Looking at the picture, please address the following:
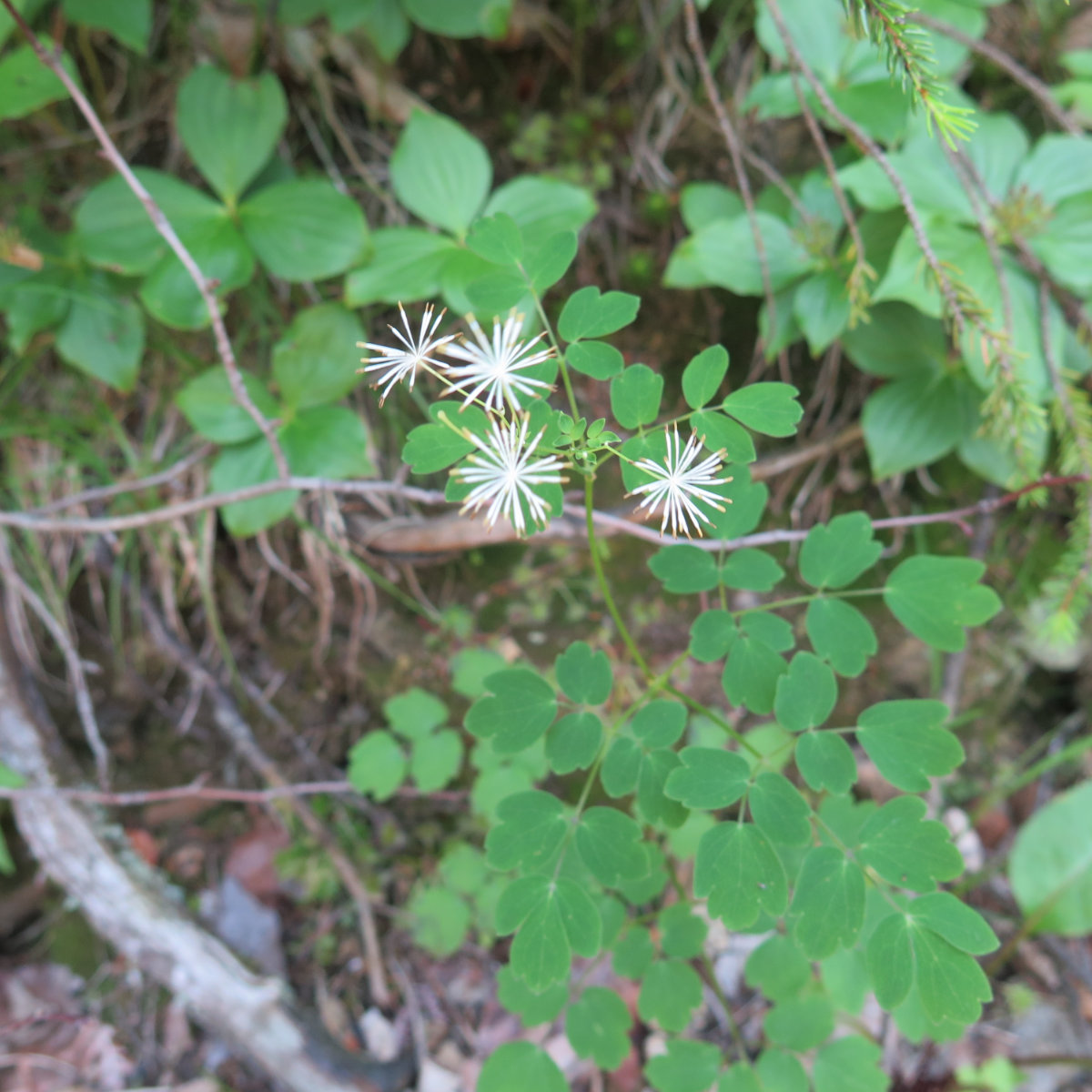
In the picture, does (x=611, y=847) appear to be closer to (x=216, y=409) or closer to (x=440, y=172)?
(x=216, y=409)

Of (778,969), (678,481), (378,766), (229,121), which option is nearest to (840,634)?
(678,481)

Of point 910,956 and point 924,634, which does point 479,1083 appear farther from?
point 924,634

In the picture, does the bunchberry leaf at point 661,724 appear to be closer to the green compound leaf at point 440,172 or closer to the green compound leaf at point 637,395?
the green compound leaf at point 637,395

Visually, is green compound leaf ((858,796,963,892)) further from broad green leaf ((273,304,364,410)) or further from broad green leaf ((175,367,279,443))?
broad green leaf ((175,367,279,443))

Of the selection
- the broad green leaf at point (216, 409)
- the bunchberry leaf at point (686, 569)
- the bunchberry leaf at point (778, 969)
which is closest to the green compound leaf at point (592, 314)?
the bunchberry leaf at point (686, 569)

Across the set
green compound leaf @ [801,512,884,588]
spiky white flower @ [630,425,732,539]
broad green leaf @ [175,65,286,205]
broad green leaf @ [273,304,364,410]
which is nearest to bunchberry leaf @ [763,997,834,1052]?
green compound leaf @ [801,512,884,588]

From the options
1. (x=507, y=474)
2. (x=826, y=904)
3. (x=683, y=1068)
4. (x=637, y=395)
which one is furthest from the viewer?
(x=683, y=1068)
